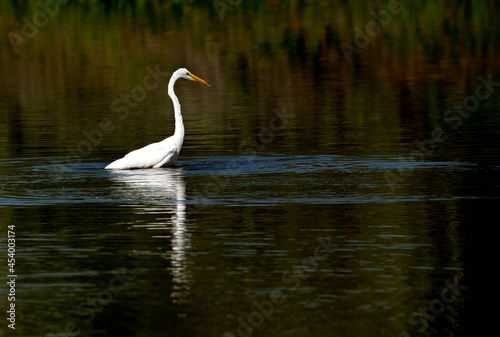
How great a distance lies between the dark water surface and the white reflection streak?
0.17 ft

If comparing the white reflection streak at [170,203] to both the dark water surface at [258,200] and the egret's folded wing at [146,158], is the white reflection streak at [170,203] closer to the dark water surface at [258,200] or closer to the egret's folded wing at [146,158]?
the dark water surface at [258,200]

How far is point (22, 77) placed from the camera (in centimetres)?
4544

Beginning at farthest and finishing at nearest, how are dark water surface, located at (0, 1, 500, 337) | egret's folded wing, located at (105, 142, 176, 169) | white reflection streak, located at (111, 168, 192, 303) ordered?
egret's folded wing, located at (105, 142, 176, 169), white reflection streak, located at (111, 168, 192, 303), dark water surface, located at (0, 1, 500, 337)

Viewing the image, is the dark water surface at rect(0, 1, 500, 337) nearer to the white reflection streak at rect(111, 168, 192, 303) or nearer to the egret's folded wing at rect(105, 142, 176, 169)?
the white reflection streak at rect(111, 168, 192, 303)

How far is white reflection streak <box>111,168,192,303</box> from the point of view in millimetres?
14352

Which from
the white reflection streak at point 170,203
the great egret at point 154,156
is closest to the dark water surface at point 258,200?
the white reflection streak at point 170,203

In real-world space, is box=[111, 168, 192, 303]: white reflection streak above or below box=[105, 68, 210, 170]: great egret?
below

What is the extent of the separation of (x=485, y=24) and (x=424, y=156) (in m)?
37.8

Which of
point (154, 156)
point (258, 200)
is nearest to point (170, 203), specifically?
point (258, 200)

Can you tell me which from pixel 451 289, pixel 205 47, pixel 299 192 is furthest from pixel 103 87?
pixel 451 289

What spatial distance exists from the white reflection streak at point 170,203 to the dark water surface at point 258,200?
52mm

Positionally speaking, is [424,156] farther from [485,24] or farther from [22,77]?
[485,24]

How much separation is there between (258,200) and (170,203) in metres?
1.40

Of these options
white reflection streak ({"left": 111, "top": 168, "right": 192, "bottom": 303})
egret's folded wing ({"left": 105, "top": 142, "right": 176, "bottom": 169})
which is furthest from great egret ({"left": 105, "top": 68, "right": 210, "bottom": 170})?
white reflection streak ({"left": 111, "top": 168, "right": 192, "bottom": 303})
